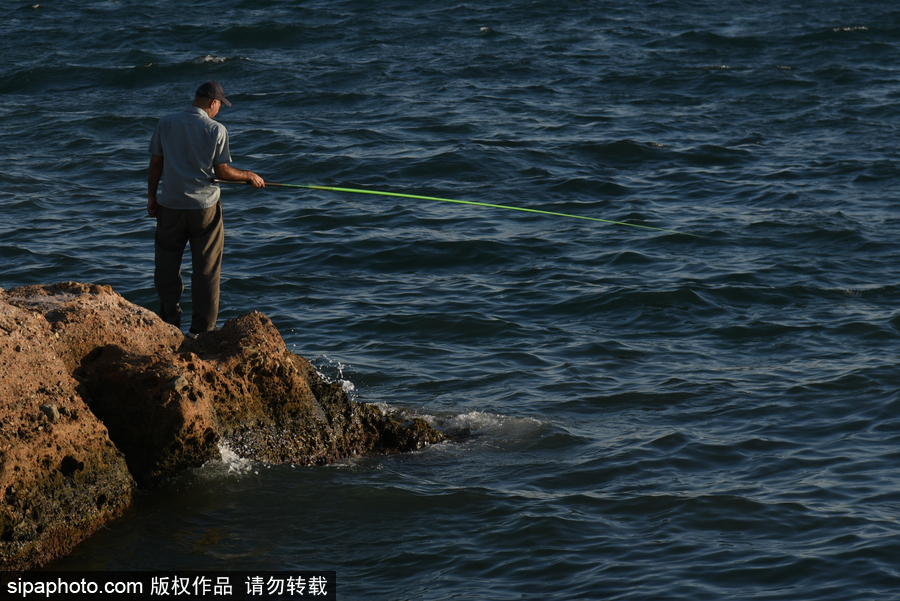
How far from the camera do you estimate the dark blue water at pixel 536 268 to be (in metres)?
5.50

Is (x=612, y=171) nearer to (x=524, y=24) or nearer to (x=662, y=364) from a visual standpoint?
(x=662, y=364)

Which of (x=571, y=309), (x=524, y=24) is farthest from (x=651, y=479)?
(x=524, y=24)

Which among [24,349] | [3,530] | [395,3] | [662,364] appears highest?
[395,3]

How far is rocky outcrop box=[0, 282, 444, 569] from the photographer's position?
5.00 m

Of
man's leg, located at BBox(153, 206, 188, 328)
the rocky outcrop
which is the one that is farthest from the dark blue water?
man's leg, located at BBox(153, 206, 188, 328)

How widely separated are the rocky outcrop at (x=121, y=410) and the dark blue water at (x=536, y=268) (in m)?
0.21

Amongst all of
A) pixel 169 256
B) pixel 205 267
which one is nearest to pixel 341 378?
pixel 205 267

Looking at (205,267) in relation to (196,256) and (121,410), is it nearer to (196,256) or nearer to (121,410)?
(196,256)

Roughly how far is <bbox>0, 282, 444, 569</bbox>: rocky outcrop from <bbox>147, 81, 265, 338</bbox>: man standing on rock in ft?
2.34

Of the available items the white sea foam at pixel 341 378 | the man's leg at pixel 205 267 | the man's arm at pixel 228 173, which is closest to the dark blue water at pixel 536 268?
the white sea foam at pixel 341 378

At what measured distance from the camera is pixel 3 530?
4836mm

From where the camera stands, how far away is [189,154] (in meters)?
6.73

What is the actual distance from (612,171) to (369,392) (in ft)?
23.5

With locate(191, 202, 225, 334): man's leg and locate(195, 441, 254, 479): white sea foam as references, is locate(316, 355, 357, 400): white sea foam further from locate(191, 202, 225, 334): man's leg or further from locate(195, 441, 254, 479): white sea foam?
locate(195, 441, 254, 479): white sea foam
